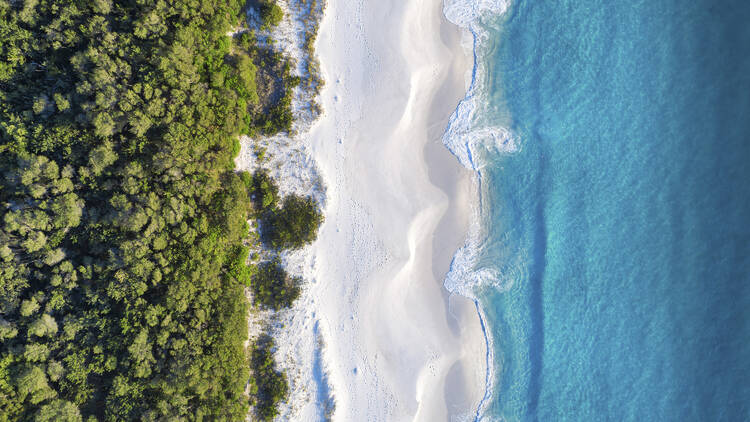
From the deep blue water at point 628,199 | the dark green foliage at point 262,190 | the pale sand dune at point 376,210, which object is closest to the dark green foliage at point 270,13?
the pale sand dune at point 376,210

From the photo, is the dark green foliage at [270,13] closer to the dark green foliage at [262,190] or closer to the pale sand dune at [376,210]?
the pale sand dune at [376,210]

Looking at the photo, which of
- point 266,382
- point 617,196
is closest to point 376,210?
point 266,382

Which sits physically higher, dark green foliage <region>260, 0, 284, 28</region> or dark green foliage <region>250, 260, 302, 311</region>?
dark green foliage <region>260, 0, 284, 28</region>

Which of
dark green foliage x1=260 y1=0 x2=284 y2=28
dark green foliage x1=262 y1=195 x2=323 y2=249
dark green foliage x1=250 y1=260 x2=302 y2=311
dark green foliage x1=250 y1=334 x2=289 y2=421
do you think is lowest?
dark green foliage x1=250 y1=334 x2=289 y2=421

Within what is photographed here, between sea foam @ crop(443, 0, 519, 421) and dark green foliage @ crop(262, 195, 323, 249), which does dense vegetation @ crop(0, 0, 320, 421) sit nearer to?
dark green foliage @ crop(262, 195, 323, 249)

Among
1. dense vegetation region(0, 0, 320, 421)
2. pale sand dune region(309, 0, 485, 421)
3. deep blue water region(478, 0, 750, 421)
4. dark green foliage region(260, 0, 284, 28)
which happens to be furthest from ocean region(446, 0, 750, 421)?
dense vegetation region(0, 0, 320, 421)

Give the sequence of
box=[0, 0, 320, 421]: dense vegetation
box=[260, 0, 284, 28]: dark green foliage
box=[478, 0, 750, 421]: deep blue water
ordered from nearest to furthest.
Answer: box=[0, 0, 320, 421]: dense vegetation
box=[260, 0, 284, 28]: dark green foliage
box=[478, 0, 750, 421]: deep blue water

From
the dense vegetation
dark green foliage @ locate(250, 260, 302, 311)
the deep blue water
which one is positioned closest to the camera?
the dense vegetation
